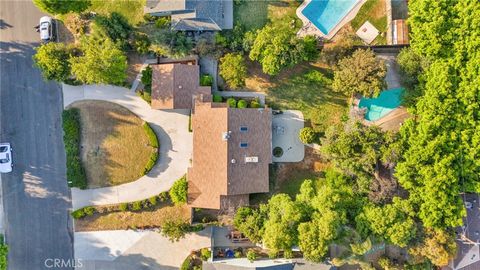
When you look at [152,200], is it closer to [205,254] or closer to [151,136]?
[151,136]

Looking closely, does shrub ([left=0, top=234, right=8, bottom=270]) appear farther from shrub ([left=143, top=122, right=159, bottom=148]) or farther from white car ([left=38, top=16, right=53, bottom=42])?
white car ([left=38, top=16, right=53, bottom=42])

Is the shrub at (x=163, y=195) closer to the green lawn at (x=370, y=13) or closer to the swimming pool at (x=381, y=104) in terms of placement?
the swimming pool at (x=381, y=104)

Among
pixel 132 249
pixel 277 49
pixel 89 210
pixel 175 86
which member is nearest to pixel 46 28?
pixel 175 86

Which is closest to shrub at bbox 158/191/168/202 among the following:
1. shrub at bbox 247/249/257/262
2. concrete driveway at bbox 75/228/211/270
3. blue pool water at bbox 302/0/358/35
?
concrete driveway at bbox 75/228/211/270

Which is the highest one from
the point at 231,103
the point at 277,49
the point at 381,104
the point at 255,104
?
the point at 277,49

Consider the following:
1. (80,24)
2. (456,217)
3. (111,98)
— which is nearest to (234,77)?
(111,98)
